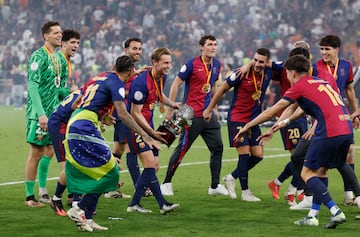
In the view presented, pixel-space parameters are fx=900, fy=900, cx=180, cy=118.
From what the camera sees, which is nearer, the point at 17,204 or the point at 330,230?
the point at 330,230

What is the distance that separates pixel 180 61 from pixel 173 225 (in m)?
32.7

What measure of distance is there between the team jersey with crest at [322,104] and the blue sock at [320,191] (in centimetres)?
46

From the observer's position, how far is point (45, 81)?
36.3ft

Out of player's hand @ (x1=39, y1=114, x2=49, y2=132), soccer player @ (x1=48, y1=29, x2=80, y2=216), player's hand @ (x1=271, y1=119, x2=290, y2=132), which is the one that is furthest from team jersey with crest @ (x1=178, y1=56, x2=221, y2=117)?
player's hand @ (x1=271, y1=119, x2=290, y2=132)

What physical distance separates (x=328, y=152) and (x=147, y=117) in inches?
115

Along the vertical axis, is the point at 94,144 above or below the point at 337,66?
below

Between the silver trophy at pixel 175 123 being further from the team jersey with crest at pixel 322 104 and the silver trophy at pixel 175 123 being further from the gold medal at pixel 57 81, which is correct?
the team jersey with crest at pixel 322 104

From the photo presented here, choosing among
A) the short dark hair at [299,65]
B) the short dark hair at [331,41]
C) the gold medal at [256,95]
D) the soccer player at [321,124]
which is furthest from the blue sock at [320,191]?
the gold medal at [256,95]

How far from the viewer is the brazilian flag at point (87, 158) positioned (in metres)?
9.00

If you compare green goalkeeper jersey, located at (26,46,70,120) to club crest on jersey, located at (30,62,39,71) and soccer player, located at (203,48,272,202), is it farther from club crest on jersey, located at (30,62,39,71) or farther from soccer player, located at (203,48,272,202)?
soccer player, located at (203,48,272,202)

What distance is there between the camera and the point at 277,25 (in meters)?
41.2

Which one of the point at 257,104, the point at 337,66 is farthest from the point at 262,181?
the point at 337,66

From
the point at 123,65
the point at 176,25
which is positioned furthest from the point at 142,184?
the point at 176,25

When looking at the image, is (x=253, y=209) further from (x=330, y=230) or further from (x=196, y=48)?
(x=196, y=48)
